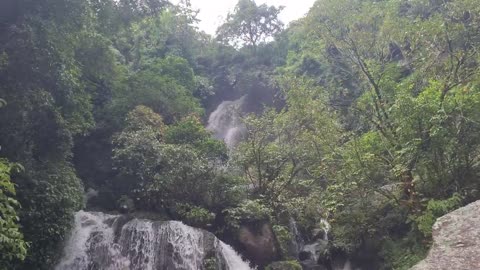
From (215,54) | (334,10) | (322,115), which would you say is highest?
(215,54)

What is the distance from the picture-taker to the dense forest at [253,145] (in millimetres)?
10820

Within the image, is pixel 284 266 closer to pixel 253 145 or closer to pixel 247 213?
pixel 247 213

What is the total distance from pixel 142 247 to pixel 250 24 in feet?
81.5

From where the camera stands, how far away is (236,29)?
3431 cm

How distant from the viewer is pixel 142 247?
1206 centimetres

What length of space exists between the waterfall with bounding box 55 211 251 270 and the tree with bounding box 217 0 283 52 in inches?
939

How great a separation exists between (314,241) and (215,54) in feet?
71.3

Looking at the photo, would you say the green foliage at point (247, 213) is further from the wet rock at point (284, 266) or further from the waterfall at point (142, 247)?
the wet rock at point (284, 266)

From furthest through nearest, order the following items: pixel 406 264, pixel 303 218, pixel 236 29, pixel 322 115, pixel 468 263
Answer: pixel 236 29 < pixel 322 115 < pixel 303 218 < pixel 406 264 < pixel 468 263

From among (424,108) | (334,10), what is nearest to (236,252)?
(424,108)

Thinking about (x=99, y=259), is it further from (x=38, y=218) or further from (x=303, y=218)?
(x=303, y=218)

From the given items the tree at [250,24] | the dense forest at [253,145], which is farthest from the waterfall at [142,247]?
the tree at [250,24]

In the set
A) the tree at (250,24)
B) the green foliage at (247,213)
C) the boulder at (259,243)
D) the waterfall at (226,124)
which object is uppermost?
the tree at (250,24)

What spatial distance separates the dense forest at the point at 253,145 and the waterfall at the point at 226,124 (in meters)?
6.58
